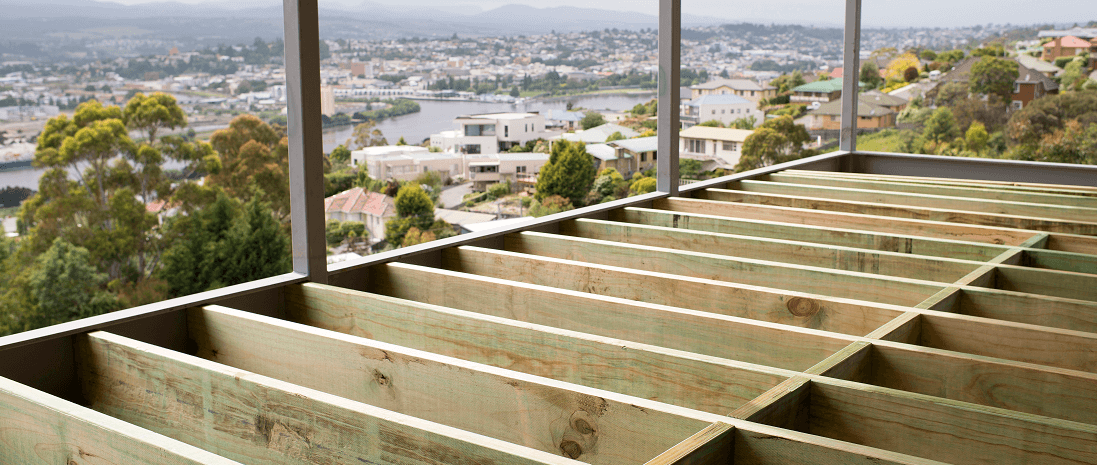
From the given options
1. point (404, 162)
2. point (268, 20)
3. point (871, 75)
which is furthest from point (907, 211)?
point (268, 20)

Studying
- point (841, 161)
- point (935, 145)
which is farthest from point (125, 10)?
point (841, 161)

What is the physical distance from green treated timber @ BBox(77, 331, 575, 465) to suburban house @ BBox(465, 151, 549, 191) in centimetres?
2428

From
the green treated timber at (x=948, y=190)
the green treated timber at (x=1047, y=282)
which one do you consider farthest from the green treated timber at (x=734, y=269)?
the green treated timber at (x=948, y=190)

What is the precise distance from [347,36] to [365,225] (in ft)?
30.0

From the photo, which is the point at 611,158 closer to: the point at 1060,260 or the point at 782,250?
the point at 782,250

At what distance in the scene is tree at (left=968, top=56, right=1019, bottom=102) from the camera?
24469 mm

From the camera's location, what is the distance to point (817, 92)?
26750 millimetres

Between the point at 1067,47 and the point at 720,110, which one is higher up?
the point at 1067,47

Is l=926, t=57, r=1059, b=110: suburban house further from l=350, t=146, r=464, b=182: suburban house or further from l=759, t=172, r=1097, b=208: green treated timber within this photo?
l=759, t=172, r=1097, b=208: green treated timber

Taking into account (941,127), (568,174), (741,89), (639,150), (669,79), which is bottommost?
(568,174)

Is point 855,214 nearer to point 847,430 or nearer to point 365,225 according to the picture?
point 847,430

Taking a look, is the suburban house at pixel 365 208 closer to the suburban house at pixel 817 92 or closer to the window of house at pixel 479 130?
the window of house at pixel 479 130

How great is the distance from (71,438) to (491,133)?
86.5 feet

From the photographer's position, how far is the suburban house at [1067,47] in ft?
77.6
